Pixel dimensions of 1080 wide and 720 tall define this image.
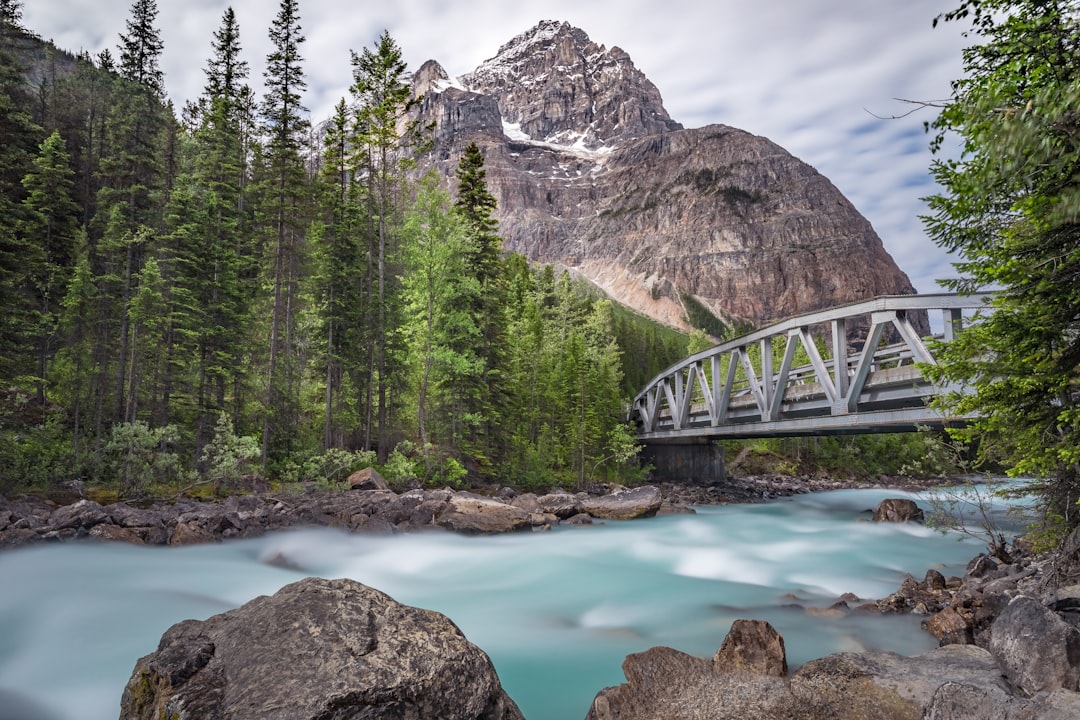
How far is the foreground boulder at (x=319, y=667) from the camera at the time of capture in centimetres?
401

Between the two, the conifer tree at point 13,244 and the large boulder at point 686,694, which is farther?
the conifer tree at point 13,244

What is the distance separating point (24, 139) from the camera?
31781mm

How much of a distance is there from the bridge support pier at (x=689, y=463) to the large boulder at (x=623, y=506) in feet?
56.9

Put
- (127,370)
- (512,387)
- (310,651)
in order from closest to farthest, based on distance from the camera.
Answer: (310,651) < (127,370) < (512,387)

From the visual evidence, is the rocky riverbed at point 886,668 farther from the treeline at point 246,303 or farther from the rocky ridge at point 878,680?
the treeline at point 246,303

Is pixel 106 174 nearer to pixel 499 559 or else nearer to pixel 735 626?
pixel 499 559

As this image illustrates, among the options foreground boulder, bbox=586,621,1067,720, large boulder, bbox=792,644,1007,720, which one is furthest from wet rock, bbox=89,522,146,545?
large boulder, bbox=792,644,1007,720

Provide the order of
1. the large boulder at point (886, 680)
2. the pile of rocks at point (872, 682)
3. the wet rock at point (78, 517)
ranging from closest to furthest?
the pile of rocks at point (872, 682), the large boulder at point (886, 680), the wet rock at point (78, 517)

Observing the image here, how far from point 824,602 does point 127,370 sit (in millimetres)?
31537

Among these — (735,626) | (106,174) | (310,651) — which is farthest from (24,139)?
(735,626)

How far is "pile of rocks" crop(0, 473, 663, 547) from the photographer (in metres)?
→ 14.6

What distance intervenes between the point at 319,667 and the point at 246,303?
28216 millimetres

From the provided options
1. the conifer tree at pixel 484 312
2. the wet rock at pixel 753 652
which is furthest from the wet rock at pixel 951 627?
the conifer tree at pixel 484 312

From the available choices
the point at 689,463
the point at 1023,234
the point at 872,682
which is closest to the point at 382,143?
the point at 1023,234
